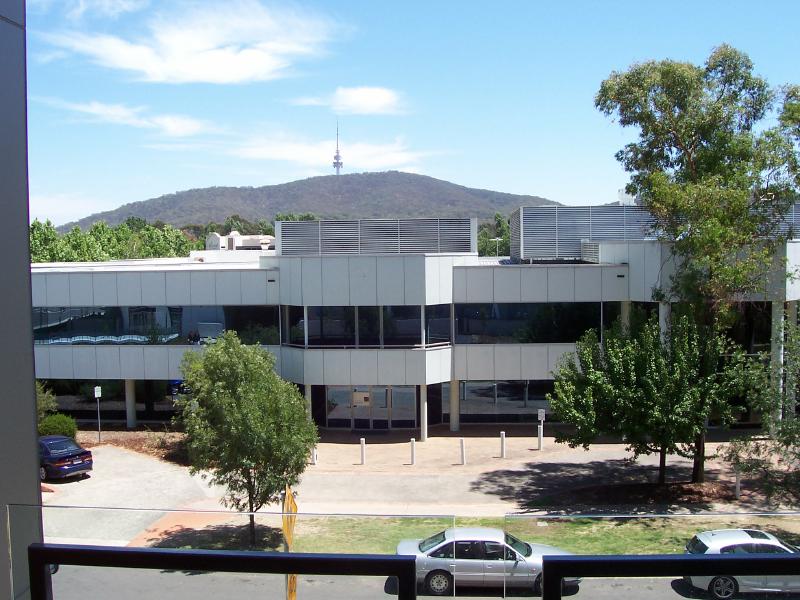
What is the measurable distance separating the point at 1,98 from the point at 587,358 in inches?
695

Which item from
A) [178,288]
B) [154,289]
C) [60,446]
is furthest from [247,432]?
[154,289]

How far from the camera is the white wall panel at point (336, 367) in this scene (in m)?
26.5

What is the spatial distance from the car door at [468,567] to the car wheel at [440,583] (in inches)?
1.3

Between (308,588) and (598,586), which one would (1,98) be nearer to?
(308,588)

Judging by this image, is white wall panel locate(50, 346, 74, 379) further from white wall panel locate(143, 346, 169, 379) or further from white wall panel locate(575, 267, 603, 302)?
white wall panel locate(575, 267, 603, 302)

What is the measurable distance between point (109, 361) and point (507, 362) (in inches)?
546

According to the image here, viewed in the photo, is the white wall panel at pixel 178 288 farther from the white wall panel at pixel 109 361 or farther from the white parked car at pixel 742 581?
the white parked car at pixel 742 581

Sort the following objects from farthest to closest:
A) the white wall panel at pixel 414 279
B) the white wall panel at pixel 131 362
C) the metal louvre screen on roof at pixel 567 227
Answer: the metal louvre screen on roof at pixel 567 227, the white wall panel at pixel 131 362, the white wall panel at pixel 414 279

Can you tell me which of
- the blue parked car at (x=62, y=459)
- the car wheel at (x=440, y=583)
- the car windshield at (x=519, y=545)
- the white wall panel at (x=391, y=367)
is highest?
the car windshield at (x=519, y=545)

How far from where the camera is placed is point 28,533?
3.22 meters

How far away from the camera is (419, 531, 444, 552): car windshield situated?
3072mm

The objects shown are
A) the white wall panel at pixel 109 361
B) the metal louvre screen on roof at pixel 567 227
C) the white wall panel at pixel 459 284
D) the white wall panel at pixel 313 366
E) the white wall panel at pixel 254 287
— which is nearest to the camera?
the white wall panel at pixel 313 366

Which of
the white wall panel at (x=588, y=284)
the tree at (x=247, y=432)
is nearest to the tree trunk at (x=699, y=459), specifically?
the white wall panel at (x=588, y=284)

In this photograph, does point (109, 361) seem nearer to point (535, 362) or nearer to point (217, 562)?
point (535, 362)
